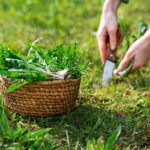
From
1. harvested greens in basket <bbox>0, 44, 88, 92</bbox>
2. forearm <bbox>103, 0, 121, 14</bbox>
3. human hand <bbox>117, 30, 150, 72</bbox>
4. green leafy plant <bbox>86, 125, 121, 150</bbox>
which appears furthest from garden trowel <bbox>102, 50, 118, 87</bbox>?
green leafy plant <bbox>86, 125, 121, 150</bbox>

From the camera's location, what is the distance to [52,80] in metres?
2.61

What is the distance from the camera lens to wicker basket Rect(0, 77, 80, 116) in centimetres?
258

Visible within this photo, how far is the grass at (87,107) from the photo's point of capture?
2440 mm

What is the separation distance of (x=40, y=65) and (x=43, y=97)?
0.61 feet

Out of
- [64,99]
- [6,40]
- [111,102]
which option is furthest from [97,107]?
[6,40]

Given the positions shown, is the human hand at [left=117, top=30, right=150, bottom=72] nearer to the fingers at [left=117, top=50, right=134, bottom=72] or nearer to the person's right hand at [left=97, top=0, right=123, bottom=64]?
the fingers at [left=117, top=50, right=134, bottom=72]

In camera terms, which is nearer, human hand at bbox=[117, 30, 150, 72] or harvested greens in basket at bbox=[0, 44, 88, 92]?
harvested greens in basket at bbox=[0, 44, 88, 92]

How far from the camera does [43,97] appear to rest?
8.54ft

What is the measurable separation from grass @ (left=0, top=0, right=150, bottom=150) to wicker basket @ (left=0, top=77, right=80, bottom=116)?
0.04 meters

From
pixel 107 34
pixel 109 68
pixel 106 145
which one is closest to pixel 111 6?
pixel 107 34

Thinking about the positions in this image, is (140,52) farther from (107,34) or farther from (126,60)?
(107,34)

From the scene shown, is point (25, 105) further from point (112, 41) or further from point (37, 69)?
point (112, 41)

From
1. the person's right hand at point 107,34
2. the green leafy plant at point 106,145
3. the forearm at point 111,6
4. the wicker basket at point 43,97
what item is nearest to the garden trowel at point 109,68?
the person's right hand at point 107,34

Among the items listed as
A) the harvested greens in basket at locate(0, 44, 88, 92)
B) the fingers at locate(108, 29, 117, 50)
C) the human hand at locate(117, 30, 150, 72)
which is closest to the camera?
the harvested greens in basket at locate(0, 44, 88, 92)
